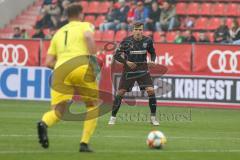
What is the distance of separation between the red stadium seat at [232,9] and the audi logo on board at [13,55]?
8357 mm

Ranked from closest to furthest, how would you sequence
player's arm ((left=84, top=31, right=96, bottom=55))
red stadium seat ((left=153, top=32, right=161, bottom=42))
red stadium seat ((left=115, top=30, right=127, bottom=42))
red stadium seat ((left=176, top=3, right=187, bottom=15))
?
player's arm ((left=84, top=31, right=96, bottom=55))
red stadium seat ((left=153, top=32, right=161, bottom=42))
red stadium seat ((left=115, top=30, right=127, bottom=42))
red stadium seat ((left=176, top=3, right=187, bottom=15))

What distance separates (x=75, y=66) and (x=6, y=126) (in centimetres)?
501

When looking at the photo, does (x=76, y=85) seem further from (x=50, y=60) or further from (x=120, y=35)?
(x=120, y=35)

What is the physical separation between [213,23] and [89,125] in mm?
18813

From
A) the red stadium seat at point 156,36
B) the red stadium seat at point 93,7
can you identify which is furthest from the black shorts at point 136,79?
the red stadium seat at point 93,7

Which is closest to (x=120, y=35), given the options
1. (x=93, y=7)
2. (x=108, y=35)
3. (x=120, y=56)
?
(x=108, y=35)

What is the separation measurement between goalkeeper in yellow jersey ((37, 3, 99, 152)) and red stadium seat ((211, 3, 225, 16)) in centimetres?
1918

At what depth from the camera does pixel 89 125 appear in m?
12.1

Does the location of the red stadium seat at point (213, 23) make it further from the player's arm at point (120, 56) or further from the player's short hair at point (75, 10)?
the player's short hair at point (75, 10)

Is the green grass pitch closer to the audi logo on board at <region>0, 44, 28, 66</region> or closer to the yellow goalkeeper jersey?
the yellow goalkeeper jersey

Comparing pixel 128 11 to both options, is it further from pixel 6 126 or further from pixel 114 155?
pixel 114 155

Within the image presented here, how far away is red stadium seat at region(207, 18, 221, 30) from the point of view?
3011 centimetres

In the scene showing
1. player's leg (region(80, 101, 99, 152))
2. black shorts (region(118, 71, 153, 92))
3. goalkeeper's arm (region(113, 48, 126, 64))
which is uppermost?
goalkeeper's arm (region(113, 48, 126, 64))

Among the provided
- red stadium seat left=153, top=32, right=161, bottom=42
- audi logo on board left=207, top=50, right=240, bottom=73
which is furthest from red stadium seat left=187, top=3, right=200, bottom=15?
audi logo on board left=207, top=50, right=240, bottom=73
